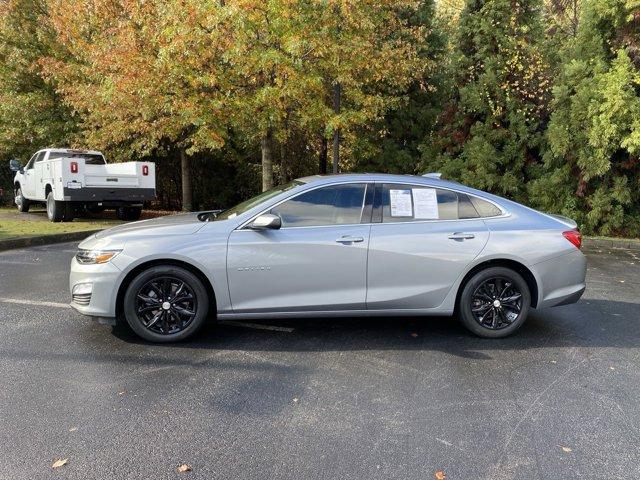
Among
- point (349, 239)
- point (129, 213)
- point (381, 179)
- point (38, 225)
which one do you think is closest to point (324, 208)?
point (349, 239)

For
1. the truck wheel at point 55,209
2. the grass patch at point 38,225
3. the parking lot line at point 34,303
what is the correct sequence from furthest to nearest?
the truck wheel at point 55,209
the grass patch at point 38,225
the parking lot line at point 34,303

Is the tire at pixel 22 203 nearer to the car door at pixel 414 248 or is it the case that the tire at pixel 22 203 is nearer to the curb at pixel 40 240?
the curb at pixel 40 240

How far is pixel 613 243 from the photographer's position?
12.3 m

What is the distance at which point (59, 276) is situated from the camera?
7.59 metres

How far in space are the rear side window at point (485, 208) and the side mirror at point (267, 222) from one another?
6.26ft

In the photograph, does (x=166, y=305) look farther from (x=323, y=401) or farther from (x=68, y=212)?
(x=68, y=212)

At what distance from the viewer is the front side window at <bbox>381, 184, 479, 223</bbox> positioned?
502cm

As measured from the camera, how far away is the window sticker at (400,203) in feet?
16.5

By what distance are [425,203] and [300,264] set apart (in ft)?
4.39

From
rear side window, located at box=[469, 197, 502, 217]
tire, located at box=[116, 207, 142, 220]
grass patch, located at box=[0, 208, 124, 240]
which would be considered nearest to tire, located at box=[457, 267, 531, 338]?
rear side window, located at box=[469, 197, 502, 217]

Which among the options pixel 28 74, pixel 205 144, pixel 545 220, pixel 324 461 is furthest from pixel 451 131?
pixel 324 461

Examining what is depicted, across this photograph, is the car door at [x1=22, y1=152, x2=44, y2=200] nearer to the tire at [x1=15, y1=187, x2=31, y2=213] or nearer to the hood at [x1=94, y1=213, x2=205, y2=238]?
the tire at [x1=15, y1=187, x2=31, y2=213]

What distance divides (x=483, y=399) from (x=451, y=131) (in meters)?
13.6

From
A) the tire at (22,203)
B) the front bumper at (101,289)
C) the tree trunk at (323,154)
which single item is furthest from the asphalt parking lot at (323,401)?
the tree trunk at (323,154)
